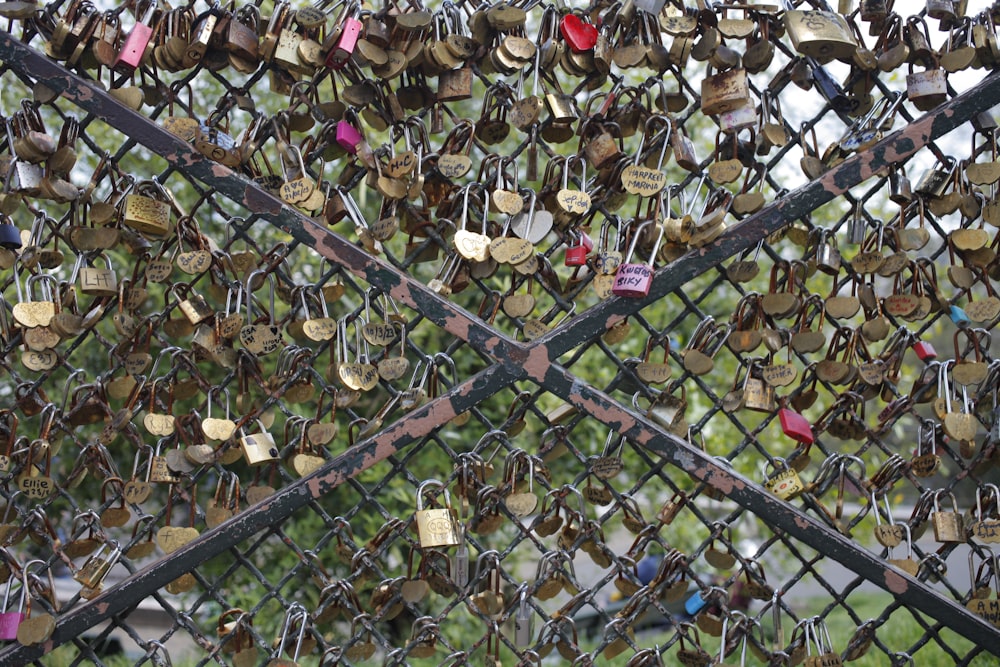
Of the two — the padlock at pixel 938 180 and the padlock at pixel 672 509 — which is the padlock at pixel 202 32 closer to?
the padlock at pixel 672 509

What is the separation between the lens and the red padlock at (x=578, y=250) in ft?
5.64

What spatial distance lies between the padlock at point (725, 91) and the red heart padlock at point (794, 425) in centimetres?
55

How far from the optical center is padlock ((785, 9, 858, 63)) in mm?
1625

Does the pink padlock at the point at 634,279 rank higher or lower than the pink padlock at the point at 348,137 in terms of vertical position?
lower

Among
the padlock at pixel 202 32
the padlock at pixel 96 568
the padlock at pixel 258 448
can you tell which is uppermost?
the padlock at pixel 202 32

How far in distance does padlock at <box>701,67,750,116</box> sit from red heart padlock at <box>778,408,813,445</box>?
1.80ft

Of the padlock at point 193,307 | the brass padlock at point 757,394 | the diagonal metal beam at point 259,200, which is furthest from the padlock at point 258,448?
the brass padlock at point 757,394

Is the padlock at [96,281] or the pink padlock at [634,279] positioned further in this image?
the padlock at [96,281]

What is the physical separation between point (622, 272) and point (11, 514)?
51.2 inches

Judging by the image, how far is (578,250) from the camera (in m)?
1.72

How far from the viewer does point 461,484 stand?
5.72 ft

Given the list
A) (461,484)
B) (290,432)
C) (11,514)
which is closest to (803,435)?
(461,484)

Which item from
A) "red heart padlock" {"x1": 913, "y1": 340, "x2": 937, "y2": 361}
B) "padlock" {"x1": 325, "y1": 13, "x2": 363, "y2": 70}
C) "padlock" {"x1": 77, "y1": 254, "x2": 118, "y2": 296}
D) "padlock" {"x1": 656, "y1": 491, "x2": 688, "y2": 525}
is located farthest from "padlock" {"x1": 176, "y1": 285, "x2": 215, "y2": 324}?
"red heart padlock" {"x1": 913, "y1": 340, "x2": 937, "y2": 361}

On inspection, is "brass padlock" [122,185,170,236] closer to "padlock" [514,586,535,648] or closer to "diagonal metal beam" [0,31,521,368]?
"diagonal metal beam" [0,31,521,368]
